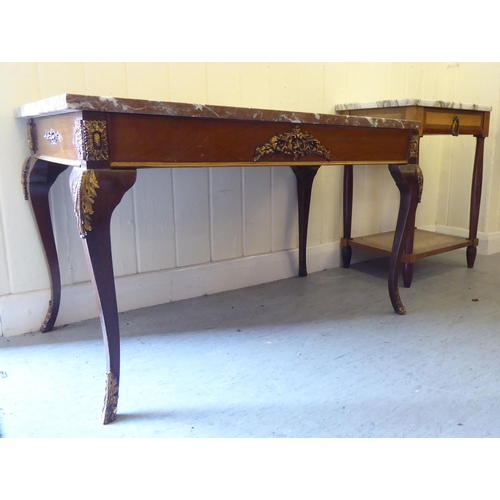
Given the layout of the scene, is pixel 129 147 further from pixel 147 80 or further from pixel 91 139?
pixel 147 80

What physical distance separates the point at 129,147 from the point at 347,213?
125 centimetres

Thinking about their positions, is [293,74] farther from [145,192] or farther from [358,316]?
[358,316]

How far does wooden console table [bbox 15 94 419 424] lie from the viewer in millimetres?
852

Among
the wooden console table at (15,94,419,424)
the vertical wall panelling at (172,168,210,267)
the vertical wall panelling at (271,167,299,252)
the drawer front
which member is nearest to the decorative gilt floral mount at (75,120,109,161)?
the wooden console table at (15,94,419,424)

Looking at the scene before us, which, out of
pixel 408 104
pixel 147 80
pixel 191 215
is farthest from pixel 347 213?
pixel 147 80

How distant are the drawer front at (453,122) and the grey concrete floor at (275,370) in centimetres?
59

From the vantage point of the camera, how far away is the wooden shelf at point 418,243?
179 centimetres

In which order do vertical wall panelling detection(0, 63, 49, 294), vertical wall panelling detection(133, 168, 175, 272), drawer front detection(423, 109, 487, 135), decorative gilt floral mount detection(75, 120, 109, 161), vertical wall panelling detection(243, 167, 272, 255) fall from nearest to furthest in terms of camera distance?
decorative gilt floral mount detection(75, 120, 109, 161) < vertical wall panelling detection(0, 63, 49, 294) < vertical wall panelling detection(133, 168, 175, 272) < drawer front detection(423, 109, 487, 135) < vertical wall panelling detection(243, 167, 272, 255)

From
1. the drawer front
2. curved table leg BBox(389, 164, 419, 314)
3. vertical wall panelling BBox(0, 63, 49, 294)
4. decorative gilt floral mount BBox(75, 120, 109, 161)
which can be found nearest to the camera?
decorative gilt floral mount BBox(75, 120, 109, 161)

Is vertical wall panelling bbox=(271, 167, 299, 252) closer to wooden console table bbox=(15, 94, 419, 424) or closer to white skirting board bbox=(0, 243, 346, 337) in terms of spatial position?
white skirting board bbox=(0, 243, 346, 337)

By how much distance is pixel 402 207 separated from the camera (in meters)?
1.41

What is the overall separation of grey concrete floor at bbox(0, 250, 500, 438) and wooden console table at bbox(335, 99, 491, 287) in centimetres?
23

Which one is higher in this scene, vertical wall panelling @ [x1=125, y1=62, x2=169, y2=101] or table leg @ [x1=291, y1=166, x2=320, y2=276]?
vertical wall panelling @ [x1=125, y1=62, x2=169, y2=101]

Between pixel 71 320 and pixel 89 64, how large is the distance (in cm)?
75
